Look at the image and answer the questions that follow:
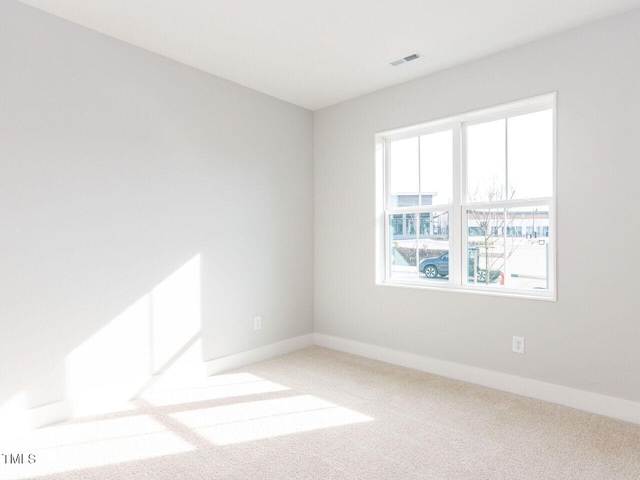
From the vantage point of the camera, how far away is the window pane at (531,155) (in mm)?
2994

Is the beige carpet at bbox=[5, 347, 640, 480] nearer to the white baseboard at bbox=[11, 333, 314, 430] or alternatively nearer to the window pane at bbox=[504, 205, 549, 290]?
the white baseboard at bbox=[11, 333, 314, 430]

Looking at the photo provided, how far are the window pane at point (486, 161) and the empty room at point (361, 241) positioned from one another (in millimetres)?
18

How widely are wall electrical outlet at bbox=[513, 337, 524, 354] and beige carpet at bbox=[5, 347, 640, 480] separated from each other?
1.13ft

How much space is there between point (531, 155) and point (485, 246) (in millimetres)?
800

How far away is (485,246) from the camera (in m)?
3.34

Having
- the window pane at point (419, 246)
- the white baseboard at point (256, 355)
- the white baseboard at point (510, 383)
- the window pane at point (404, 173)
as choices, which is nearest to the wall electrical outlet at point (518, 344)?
the white baseboard at point (510, 383)

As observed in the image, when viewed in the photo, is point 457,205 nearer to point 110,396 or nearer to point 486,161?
point 486,161

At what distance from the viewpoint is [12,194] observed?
2.40 m

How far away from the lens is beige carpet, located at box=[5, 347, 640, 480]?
204 centimetres

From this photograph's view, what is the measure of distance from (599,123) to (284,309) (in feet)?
10.2

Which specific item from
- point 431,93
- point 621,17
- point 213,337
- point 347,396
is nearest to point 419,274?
point 347,396

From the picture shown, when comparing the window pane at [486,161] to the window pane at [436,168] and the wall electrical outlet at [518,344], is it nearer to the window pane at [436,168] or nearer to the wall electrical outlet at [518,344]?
the window pane at [436,168]

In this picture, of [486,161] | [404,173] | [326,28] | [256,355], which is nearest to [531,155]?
[486,161]

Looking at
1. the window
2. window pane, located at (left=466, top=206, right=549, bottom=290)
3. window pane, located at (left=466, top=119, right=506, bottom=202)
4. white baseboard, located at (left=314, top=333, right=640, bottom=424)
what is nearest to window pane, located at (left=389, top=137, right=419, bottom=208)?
the window
